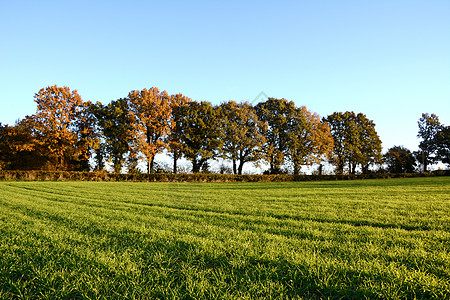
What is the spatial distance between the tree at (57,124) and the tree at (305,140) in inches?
1191

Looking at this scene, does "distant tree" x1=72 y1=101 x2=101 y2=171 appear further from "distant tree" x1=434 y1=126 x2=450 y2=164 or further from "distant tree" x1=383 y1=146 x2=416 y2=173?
"distant tree" x1=434 y1=126 x2=450 y2=164

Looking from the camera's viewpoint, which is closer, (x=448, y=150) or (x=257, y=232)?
(x=257, y=232)

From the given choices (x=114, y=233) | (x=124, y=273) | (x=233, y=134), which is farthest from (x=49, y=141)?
(x=124, y=273)

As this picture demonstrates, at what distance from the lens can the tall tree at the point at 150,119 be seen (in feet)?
107

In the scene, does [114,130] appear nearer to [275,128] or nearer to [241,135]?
[241,135]

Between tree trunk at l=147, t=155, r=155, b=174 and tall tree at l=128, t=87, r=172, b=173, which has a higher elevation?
tall tree at l=128, t=87, r=172, b=173

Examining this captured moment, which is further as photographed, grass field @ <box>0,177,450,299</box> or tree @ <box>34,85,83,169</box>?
tree @ <box>34,85,83,169</box>

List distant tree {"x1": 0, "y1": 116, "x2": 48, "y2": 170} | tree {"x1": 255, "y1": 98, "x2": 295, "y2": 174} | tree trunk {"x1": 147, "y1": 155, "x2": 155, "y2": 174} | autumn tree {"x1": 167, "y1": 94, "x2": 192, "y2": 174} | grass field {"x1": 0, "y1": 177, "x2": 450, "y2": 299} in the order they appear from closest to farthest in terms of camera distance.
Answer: grass field {"x1": 0, "y1": 177, "x2": 450, "y2": 299}, distant tree {"x1": 0, "y1": 116, "x2": 48, "y2": 170}, tree trunk {"x1": 147, "y1": 155, "x2": 155, "y2": 174}, autumn tree {"x1": 167, "y1": 94, "x2": 192, "y2": 174}, tree {"x1": 255, "y1": 98, "x2": 295, "y2": 174}

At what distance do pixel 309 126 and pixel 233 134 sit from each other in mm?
12503

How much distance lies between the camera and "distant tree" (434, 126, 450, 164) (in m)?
49.0

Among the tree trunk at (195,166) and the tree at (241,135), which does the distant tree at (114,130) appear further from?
the tree at (241,135)

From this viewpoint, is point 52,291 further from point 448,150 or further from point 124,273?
point 448,150

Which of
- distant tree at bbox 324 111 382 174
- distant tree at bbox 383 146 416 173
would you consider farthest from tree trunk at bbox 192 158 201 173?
distant tree at bbox 383 146 416 173

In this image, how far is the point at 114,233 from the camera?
14.8 feet
